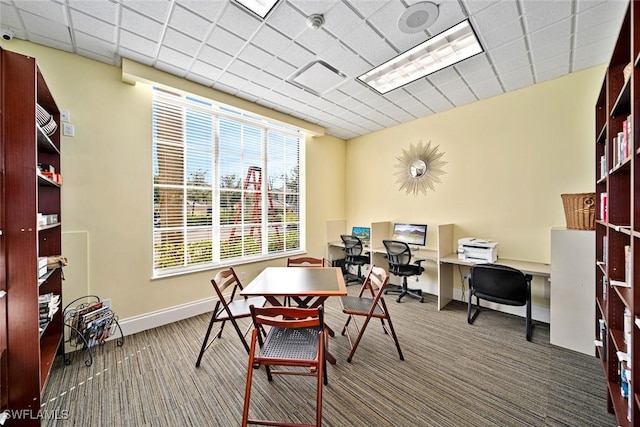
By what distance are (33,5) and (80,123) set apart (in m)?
0.97

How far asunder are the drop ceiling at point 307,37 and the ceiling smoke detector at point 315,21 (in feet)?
0.14

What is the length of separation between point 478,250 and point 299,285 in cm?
251

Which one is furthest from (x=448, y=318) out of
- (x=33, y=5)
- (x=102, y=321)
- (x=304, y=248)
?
(x=33, y=5)

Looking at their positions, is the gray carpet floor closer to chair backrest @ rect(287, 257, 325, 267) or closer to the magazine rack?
the magazine rack

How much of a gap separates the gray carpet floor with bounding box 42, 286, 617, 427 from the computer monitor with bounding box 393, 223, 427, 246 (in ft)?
5.64

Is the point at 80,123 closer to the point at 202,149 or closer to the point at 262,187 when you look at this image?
the point at 202,149

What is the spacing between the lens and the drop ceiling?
199cm

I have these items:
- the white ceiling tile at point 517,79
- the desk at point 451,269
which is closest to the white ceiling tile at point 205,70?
the white ceiling tile at point 517,79

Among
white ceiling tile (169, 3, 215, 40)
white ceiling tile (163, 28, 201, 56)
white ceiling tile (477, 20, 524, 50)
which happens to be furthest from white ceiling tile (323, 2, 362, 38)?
white ceiling tile (163, 28, 201, 56)

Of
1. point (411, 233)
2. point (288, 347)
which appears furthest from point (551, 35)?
point (288, 347)

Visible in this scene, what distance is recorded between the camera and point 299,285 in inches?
89.7

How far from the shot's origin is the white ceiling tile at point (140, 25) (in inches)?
81.4

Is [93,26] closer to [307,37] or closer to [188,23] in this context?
[188,23]

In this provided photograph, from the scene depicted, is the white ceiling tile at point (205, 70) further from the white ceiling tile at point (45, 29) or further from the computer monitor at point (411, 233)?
the computer monitor at point (411, 233)
